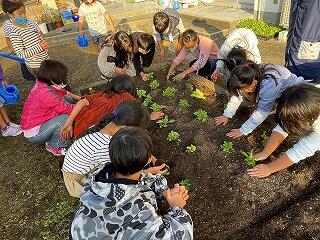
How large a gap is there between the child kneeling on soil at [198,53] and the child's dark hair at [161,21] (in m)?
0.90

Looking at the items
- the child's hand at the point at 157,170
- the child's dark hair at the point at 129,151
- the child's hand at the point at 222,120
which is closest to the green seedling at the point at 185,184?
the child's hand at the point at 157,170

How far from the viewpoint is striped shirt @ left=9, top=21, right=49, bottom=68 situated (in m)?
5.08

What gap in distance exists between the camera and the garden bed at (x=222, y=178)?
2877 mm

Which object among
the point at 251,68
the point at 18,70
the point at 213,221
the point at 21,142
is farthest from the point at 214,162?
the point at 18,70

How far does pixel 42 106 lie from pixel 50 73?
0.45 m

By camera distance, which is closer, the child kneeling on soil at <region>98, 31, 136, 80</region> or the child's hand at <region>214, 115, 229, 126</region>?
the child's hand at <region>214, 115, 229, 126</region>

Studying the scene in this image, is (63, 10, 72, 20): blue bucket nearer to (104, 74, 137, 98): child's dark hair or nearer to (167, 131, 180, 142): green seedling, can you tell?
(104, 74, 137, 98): child's dark hair

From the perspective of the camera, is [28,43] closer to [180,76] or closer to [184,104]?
[180,76]

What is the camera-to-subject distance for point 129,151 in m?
2.03

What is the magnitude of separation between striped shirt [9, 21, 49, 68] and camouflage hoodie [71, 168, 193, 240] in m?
3.94

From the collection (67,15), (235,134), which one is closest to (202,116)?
(235,134)

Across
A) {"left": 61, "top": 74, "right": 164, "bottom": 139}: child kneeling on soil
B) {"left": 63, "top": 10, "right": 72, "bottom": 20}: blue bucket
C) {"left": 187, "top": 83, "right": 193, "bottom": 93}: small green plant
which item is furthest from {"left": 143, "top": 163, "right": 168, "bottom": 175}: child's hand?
{"left": 63, "top": 10, "right": 72, "bottom": 20}: blue bucket

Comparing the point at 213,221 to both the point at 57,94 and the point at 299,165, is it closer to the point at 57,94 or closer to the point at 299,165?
the point at 299,165

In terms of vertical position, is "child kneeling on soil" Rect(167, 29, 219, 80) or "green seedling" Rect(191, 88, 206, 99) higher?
"child kneeling on soil" Rect(167, 29, 219, 80)
